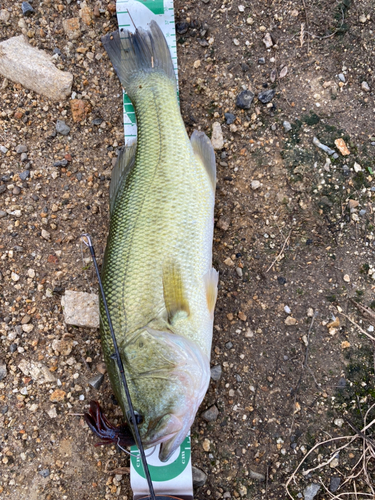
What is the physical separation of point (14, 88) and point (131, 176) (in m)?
1.68

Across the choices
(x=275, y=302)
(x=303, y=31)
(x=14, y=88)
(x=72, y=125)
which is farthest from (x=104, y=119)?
(x=275, y=302)

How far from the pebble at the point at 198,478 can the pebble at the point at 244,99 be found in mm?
3137

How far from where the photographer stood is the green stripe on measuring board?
10.6 ft

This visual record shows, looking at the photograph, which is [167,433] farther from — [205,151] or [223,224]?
[205,151]

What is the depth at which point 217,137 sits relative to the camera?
3.19 meters

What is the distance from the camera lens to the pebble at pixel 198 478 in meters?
2.91

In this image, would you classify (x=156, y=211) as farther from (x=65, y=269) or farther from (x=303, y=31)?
(x=303, y=31)

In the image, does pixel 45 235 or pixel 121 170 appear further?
pixel 45 235

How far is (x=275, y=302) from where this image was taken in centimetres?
307

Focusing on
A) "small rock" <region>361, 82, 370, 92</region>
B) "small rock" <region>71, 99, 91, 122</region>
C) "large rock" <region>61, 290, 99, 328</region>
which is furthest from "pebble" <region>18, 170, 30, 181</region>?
"small rock" <region>361, 82, 370, 92</region>

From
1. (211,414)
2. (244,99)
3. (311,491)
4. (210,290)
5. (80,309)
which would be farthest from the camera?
(244,99)

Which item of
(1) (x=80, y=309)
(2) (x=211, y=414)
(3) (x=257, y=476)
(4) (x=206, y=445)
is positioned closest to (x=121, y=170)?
(1) (x=80, y=309)

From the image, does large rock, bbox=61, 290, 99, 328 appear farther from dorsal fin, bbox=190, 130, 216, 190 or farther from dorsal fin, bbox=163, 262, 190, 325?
dorsal fin, bbox=190, 130, 216, 190

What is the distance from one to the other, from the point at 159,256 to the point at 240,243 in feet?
3.09
